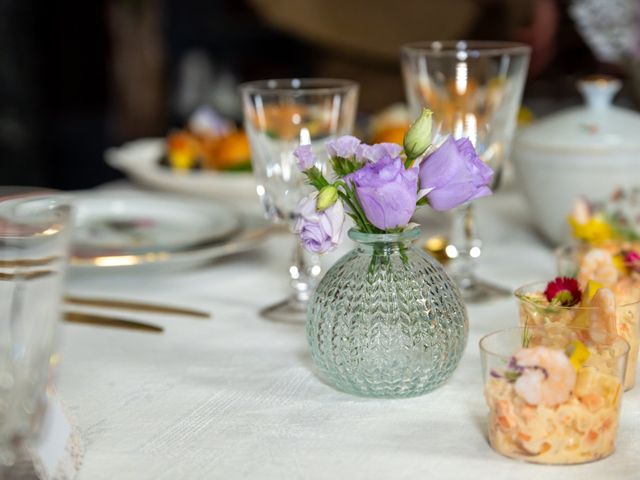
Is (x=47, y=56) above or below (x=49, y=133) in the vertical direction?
above

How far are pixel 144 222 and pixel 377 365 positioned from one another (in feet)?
2.00

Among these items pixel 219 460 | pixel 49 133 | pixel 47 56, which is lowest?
pixel 49 133

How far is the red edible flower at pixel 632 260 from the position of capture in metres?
0.82

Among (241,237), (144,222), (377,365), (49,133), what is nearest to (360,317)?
(377,365)

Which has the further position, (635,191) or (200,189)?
(200,189)

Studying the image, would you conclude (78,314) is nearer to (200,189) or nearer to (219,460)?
(219,460)

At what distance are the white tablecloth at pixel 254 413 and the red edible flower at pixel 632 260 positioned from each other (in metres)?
0.13

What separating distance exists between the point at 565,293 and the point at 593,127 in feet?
1.49

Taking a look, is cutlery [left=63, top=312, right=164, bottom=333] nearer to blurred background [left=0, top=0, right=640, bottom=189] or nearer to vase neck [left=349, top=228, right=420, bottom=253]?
vase neck [left=349, top=228, right=420, bottom=253]

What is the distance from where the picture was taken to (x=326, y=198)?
66 cm

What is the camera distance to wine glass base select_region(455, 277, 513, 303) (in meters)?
0.99

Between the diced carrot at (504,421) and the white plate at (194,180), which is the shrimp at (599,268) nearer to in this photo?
the diced carrot at (504,421)

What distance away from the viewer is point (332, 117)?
0.95 meters

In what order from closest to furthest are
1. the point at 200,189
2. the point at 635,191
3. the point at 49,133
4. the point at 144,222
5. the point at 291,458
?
1. the point at 291,458
2. the point at 635,191
3. the point at 144,222
4. the point at 200,189
5. the point at 49,133
